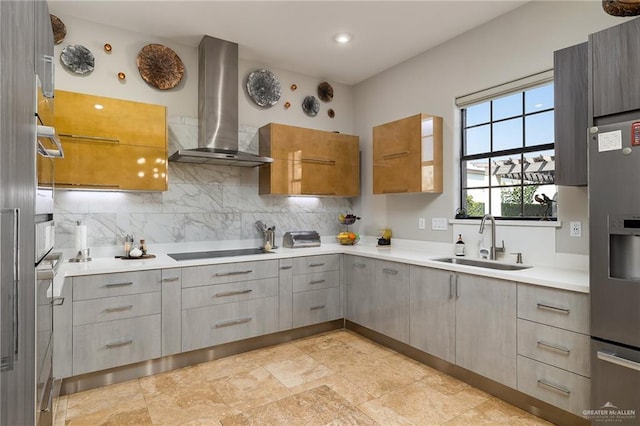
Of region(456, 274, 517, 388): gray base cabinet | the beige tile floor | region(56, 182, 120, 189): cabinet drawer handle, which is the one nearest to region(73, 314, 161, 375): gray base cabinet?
the beige tile floor

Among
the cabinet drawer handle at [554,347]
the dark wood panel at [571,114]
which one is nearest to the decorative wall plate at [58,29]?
the dark wood panel at [571,114]

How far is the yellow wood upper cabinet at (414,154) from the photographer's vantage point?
3.48 meters

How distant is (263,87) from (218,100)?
2.24ft

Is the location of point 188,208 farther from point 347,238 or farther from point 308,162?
point 347,238

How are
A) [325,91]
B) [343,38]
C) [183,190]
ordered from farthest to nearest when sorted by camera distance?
[325,91], [183,190], [343,38]

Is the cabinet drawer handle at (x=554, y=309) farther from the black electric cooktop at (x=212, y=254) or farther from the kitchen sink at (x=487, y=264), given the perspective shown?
the black electric cooktop at (x=212, y=254)

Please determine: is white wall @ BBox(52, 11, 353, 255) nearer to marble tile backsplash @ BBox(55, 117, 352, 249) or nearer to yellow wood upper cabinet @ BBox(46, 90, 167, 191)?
marble tile backsplash @ BBox(55, 117, 352, 249)

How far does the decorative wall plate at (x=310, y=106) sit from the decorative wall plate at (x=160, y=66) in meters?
1.42

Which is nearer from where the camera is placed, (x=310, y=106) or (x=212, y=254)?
(x=212, y=254)

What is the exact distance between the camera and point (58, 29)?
2992mm

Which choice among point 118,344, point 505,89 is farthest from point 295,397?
point 505,89

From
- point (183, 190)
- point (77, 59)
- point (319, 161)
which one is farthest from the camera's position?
point (319, 161)

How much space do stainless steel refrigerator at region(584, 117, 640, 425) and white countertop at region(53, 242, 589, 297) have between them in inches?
7.1

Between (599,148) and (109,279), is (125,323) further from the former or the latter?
(599,148)
